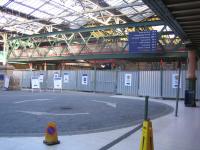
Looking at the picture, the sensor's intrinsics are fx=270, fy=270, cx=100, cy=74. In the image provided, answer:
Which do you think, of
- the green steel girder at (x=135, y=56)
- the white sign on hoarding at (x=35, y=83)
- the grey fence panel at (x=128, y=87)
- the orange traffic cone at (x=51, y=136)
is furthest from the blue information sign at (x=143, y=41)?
the orange traffic cone at (x=51, y=136)

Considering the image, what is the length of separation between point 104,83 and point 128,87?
3.28 meters

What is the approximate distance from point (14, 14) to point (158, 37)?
60.3 feet

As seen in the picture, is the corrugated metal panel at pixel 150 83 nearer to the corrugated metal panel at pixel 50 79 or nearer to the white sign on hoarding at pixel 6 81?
the corrugated metal panel at pixel 50 79

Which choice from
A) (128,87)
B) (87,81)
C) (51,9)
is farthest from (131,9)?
(128,87)

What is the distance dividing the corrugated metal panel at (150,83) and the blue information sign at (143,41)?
2826 mm

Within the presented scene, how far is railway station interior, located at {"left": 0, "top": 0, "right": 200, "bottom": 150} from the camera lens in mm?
7633

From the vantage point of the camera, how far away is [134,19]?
41156 mm

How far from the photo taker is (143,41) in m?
26.2

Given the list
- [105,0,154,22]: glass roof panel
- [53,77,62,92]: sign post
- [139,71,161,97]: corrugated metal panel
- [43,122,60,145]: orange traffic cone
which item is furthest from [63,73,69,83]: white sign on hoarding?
[43,122,60,145]: orange traffic cone

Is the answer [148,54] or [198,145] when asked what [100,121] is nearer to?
[198,145]

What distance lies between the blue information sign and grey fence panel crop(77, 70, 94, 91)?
Answer: 5.25 metres

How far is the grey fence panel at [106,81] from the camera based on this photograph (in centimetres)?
2728

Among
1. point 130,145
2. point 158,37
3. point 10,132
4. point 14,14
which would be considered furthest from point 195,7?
point 14,14

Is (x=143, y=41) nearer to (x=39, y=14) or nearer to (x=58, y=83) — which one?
(x=58, y=83)
